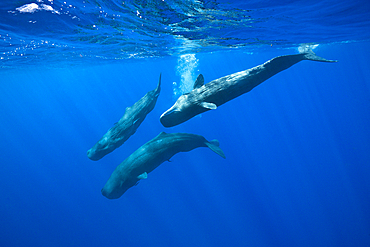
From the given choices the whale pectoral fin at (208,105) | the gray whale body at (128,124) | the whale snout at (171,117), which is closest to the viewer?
the whale pectoral fin at (208,105)

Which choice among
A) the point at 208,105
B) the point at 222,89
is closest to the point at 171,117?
the point at 208,105

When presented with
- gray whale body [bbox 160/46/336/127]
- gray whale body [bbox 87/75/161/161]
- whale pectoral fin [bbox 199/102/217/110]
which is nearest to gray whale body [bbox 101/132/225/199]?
gray whale body [bbox 87/75/161/161]

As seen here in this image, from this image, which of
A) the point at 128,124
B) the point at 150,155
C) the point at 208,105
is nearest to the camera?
the point at 208,105

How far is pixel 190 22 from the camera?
436 inches

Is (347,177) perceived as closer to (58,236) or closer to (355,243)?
(355,243)

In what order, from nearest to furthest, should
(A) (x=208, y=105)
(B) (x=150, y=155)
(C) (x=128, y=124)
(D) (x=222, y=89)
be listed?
(A) (x=208, y=105) → (D) (x=222, y=89) → (B) (x=150, y=155) → (C) (x=128, y=124)

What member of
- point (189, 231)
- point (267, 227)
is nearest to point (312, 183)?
point (267, 227)

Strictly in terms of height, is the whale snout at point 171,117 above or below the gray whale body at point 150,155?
above

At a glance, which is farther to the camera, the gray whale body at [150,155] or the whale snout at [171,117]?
the gray whale body at [150,155]

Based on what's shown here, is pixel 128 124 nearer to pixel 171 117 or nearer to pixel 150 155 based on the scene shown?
pixel 150 155

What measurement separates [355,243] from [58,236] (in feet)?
114

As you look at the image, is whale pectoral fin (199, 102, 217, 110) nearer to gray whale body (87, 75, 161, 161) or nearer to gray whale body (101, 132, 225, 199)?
gray whale body (101, 132, 225, 199)

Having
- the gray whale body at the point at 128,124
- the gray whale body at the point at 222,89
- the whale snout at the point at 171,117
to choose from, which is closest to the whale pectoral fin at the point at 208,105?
the gray whale body at the point at 222,89

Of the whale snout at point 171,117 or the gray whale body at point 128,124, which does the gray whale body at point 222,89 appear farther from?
the gray whale body at point 128,124
